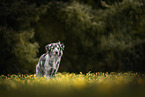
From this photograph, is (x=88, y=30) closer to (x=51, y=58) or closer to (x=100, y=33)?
(x=100, y=33)

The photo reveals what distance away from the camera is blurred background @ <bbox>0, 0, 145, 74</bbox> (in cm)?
1124

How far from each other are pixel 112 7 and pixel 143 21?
187 cm

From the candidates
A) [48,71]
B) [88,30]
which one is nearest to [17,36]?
[88,30]

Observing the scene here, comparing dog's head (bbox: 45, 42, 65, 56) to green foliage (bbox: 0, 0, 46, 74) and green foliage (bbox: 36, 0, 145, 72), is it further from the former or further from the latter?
green foliage (bbox: 36, 0, 145, 72)

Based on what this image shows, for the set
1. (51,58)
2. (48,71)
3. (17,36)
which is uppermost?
(17,36)

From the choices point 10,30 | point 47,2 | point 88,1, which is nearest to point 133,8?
point 88,1

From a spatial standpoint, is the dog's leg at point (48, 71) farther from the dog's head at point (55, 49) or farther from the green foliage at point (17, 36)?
the green foliage at point (17, 36)

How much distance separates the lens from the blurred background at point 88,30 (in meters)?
11.2

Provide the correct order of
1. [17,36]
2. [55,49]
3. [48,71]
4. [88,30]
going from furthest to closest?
[88,30] < [17,36] < [48,71] < [55,49]

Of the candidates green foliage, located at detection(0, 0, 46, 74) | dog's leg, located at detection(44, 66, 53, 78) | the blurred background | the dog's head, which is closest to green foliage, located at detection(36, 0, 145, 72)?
the blurred background

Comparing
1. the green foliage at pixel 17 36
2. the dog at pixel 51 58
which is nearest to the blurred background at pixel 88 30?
the green foliage at pixel 17 36

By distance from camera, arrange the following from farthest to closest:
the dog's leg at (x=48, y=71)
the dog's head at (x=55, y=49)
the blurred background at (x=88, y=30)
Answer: the blurred background at (x=88, y=30) → the dog's leg at (x=48, y=71) → the dog's head at (x=55, y=49)

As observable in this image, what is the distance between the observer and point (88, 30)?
1238cm

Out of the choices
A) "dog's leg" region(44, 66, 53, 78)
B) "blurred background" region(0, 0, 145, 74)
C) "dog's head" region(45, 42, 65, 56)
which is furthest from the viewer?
"blurred background" region(0, 0, 145, 74)
